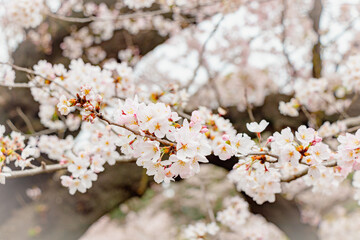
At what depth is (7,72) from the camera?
154 cm

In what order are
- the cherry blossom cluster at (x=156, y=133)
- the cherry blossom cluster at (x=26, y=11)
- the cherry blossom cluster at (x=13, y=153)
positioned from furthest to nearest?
the cherry blossom cluster at (x=26, y=11)
the cherry blossom cluster at (x=13, y=153)
the cherry blossom cluster at (x=156, y=133)

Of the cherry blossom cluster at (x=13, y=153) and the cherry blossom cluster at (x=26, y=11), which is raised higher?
the cherry blossom cluster at (x=26, y=11)

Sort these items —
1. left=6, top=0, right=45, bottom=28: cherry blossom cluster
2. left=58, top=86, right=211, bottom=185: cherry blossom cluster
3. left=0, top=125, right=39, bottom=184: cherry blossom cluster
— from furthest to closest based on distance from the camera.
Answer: left=6, top=0, right=45, bottom=28: cherry blossom cluster → left=0, top=125, right=39, bottom=184: cherry blossom cluster → left=58, top=86, right=211, bottom=185: cherry blossom cluster

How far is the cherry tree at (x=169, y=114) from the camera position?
2.72 feet

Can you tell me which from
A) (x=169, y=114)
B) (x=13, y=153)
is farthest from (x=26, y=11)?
(x=169, y=114)

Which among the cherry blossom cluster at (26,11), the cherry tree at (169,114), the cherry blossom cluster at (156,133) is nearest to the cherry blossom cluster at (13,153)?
the cherry tree at (169,114)

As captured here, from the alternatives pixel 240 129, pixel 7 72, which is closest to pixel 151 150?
pixel 7 72

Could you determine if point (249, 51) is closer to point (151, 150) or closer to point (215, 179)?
point (215, 179)

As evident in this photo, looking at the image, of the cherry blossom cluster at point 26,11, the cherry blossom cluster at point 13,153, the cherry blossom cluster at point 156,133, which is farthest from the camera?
the cherry blossom cluster at point 26,11

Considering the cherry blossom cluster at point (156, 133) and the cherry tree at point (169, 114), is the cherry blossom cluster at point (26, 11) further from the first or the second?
the cherry blossom cluster at point (156, 133)

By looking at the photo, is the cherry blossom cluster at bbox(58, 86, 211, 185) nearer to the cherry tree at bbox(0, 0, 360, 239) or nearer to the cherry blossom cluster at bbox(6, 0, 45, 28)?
the cherry tree at bbox(0, 0, 360, 239)

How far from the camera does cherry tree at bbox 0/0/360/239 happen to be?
0.83m

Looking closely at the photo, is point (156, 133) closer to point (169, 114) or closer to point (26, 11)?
point (169, 114)

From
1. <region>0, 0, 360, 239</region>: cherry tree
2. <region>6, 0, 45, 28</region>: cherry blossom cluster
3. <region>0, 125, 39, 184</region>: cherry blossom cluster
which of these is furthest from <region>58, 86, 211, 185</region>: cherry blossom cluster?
<region>6, 0, 45, 28</region>: cherry blossom cluster
